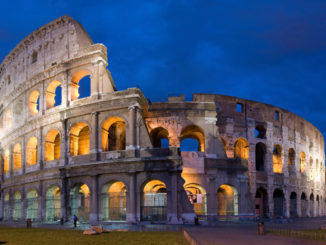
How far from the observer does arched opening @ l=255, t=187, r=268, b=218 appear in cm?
3238

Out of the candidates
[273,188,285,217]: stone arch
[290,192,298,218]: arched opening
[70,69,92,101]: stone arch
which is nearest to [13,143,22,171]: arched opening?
[70,69,92,101]: stone arch

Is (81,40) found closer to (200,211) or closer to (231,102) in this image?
(231,102)

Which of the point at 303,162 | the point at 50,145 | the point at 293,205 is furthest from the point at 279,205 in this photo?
the point at 50,145

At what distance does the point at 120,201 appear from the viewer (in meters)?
25.4

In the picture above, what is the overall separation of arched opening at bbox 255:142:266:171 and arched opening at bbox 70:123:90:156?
15366mm

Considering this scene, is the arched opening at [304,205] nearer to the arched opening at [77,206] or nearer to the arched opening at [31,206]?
the arched opening at [77,206]

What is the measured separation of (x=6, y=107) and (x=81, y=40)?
12723 millimetres

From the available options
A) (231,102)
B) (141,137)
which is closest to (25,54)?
(141,137)

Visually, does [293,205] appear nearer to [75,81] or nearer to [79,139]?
[79,139]

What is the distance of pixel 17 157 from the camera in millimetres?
33062

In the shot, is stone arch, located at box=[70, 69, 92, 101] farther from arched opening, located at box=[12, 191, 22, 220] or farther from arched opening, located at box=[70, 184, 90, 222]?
arched opening, located at box=[12, 191, 22, 220]

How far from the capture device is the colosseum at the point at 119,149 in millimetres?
23422

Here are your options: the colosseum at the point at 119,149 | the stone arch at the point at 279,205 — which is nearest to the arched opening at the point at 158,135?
the colosseum at the point at 119,149

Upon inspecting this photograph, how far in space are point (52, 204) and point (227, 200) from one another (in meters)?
13.1
